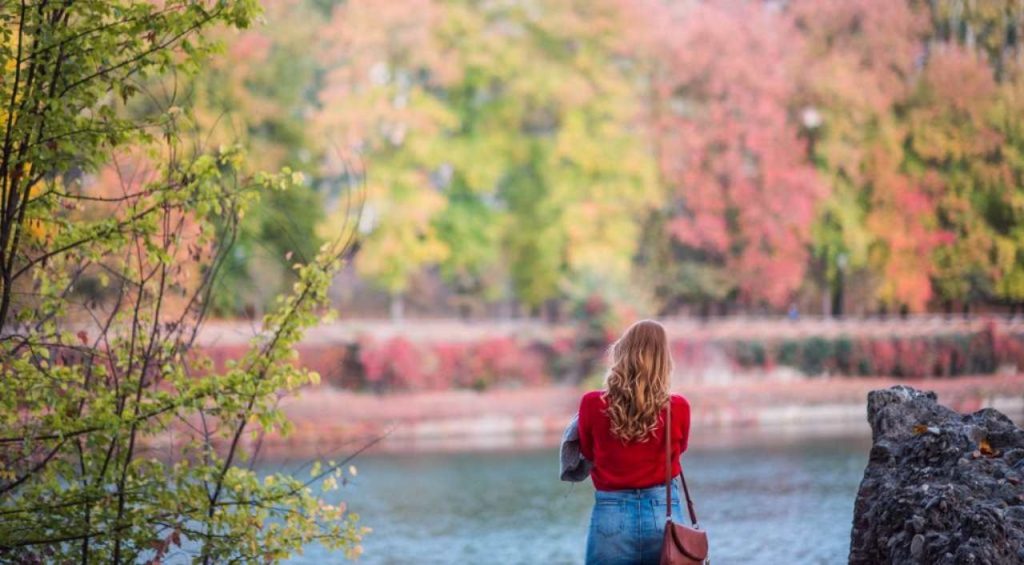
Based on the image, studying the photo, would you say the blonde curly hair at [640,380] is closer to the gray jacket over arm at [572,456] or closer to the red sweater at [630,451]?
the red sweater at [630,451]

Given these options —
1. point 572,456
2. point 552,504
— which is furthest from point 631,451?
point 552,504

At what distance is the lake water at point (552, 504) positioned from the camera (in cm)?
1590

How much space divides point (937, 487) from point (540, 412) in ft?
97.2

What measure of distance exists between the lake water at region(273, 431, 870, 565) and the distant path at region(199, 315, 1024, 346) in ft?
29.1

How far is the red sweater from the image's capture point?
6.22 m

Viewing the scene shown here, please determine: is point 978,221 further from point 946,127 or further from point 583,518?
point 583,518

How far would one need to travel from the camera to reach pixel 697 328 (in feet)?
135

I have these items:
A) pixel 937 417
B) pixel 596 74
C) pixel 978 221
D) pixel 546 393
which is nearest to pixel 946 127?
pixel 978 221

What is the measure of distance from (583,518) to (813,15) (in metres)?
29.6

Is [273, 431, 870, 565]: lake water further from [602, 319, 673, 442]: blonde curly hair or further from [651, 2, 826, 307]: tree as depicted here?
[651, 2, 826, 307]: tree

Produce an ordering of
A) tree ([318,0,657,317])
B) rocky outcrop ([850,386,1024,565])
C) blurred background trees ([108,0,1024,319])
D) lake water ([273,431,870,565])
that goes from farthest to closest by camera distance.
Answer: blurred background trees ([108,0,1024,319]) → tree ([318,0,657,317]) → lake water ([273,431,870,565]) → rocky outcrop ([850,386,1024,565])

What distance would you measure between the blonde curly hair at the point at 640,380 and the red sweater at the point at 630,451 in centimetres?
6

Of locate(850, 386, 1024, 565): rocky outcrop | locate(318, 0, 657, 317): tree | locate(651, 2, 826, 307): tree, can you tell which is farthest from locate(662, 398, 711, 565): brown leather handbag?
locate(651, 2, 826, 307): tree

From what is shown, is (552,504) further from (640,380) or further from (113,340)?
(640,380)
